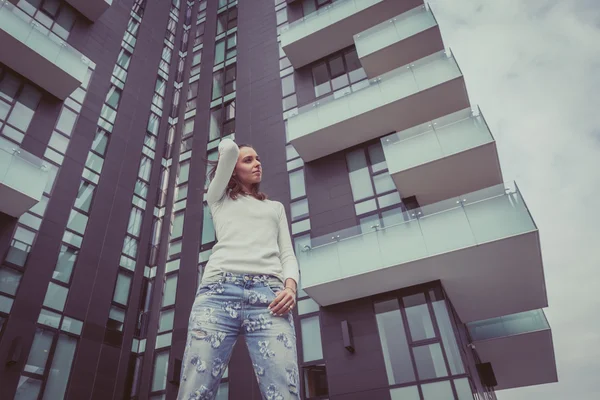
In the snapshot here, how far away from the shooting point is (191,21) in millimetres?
25500

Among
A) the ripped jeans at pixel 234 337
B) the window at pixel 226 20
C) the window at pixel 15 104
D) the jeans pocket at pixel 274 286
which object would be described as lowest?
the ripped jeans at pixel 234 337

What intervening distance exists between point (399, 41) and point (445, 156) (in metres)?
5.52

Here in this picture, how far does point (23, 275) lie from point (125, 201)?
5.06 meters

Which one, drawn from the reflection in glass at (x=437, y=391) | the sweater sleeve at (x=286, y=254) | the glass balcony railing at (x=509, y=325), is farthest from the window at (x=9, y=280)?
the glass balcony railing at (x=509, y=325)

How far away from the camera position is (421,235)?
9.74m

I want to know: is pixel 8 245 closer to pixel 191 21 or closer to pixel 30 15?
pixel 30 15

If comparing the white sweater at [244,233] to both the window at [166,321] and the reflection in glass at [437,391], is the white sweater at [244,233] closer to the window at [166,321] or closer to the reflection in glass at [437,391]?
the reflection in glass at [437,391]

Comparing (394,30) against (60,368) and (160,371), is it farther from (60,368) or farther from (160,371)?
(60,368)

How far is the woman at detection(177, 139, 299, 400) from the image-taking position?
1851 millimetres

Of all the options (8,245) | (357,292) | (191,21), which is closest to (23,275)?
(8,245)

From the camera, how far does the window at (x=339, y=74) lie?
15748 millimetres

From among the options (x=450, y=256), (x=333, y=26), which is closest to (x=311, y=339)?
(x=450, y=256)

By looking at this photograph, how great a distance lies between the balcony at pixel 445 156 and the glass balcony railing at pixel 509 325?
14.2 ft

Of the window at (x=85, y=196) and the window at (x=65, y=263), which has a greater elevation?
the window at (x=85, y=196)
